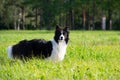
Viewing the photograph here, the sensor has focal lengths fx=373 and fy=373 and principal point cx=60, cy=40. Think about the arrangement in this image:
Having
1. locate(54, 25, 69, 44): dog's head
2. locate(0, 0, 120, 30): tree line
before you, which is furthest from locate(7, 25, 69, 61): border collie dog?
locate(0, 0, 120, 30): tree line

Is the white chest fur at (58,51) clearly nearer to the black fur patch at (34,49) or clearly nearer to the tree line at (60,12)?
the black fur patch at (34,49)

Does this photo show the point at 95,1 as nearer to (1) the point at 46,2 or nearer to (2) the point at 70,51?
(1) the point at 46,2

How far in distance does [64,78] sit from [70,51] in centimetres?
518

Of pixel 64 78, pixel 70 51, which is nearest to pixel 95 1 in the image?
pixel 70 51

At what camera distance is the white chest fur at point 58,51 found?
34.8 ft

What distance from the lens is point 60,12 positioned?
68.8 m

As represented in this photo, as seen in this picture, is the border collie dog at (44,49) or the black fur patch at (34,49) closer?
the border collie dog at (44,49)

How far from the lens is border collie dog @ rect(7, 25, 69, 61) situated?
10.6 m

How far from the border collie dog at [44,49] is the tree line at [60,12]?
161 feet

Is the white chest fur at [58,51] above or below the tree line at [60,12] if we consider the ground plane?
below

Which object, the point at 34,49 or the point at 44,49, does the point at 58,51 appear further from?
the point at 34,49

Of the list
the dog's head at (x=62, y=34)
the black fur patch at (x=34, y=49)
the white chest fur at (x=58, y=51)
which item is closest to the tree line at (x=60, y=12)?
the black fur patch at (x=34, y=49)

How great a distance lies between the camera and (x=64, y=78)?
742 centimetres

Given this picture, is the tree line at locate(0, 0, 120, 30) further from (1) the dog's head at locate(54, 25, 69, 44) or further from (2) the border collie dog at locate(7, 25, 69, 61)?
(1) the dog's head at locate(54, 25, 69, 44)
